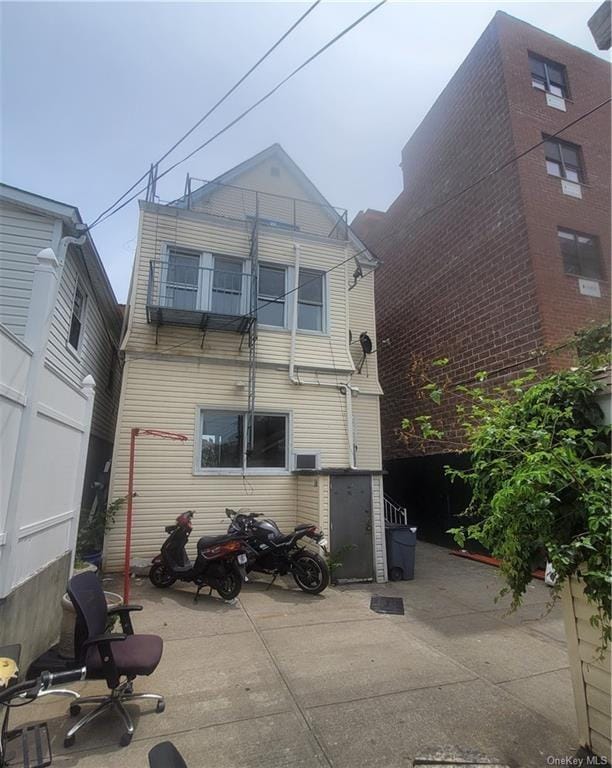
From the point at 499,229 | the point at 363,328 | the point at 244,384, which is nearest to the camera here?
the point at 244,384

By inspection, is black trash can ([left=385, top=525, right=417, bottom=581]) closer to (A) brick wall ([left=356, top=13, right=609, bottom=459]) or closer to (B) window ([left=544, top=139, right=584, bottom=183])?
(A) brick wall ([left=356, top=13, right=609, bottom=459])

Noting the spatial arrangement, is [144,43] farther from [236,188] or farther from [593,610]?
[593,610]

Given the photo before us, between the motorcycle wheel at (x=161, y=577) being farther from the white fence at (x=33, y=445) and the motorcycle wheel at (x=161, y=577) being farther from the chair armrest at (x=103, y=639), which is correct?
the chair armrest at (x=103, y=639)

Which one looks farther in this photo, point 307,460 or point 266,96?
point 307,460

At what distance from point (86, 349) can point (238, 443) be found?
145 inches

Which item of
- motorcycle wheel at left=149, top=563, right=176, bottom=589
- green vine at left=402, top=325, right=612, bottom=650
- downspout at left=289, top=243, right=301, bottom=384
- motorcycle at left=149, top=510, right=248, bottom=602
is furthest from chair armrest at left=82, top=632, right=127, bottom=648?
downspout at left=289, top=243, right=301, bottom=384

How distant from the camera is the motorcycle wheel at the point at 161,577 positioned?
19.9ft

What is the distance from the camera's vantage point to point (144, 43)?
4633mm

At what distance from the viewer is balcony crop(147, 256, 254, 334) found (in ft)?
25.7

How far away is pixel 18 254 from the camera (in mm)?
6090

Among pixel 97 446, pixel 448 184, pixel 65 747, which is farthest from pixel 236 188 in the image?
pixel 65 747

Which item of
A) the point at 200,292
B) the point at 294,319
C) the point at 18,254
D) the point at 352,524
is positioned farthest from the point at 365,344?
the point at 18,254

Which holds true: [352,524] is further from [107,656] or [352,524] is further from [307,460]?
[107,656]

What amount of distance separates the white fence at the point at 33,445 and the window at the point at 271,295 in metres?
5.05
